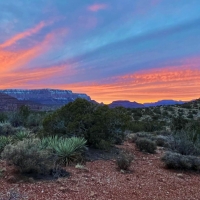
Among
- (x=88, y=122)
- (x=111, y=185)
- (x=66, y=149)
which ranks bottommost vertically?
Answer: (x=111, y=185)

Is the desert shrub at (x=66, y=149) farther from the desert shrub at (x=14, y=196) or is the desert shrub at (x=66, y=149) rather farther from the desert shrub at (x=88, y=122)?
the desert shrub at (x=14, y=196)

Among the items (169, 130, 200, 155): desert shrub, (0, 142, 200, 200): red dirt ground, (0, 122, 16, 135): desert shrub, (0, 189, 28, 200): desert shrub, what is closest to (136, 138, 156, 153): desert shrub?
(169, 130, 200, 155): desert shrub

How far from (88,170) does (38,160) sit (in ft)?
5.71

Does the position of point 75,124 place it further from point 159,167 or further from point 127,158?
point 159,167

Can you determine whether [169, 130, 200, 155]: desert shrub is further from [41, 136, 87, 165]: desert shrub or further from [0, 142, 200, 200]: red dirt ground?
[41, 136, 87, 165]: desert shrub

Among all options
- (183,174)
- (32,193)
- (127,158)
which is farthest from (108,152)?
(32,193)

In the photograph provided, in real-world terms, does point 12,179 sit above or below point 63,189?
above

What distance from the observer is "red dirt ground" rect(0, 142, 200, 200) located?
6.68 m

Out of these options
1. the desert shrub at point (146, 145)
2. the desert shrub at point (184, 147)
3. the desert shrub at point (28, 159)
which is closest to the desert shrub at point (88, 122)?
the desert shrub at point (146, 145)

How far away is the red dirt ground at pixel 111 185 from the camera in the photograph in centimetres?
668

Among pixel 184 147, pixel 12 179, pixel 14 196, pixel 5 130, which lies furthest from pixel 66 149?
pixel 5 130

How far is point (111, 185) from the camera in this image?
7.60 meters

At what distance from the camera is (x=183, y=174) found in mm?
9609

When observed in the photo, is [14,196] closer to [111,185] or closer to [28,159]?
[28,159]
